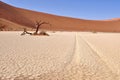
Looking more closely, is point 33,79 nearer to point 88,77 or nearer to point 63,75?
point 63,75

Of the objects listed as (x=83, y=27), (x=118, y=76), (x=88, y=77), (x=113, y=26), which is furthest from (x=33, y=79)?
(x=113, y=26)

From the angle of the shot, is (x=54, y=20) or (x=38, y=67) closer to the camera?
(x=38, y=67)

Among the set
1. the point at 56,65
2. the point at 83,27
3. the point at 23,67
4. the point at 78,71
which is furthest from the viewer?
the point at 83,27

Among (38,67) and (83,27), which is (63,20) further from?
(38,67)

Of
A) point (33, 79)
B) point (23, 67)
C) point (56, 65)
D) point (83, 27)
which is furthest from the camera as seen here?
point (83, 27)

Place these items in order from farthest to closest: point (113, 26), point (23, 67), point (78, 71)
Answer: point (113, 26) → point (23, 67) → point (78, 71)

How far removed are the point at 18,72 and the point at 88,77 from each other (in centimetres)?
180

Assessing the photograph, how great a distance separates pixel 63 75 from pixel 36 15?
374 ft

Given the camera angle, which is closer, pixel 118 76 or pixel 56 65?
pixel 118 76

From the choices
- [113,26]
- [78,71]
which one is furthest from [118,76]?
[113,26]

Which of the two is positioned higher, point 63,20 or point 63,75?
point 63,20

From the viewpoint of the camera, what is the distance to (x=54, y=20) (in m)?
120

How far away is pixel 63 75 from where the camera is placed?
19.7ft

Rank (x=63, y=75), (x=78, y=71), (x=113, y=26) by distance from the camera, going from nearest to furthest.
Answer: (x=63, y=75), (x=78, y=71), (x=113, y=26)
